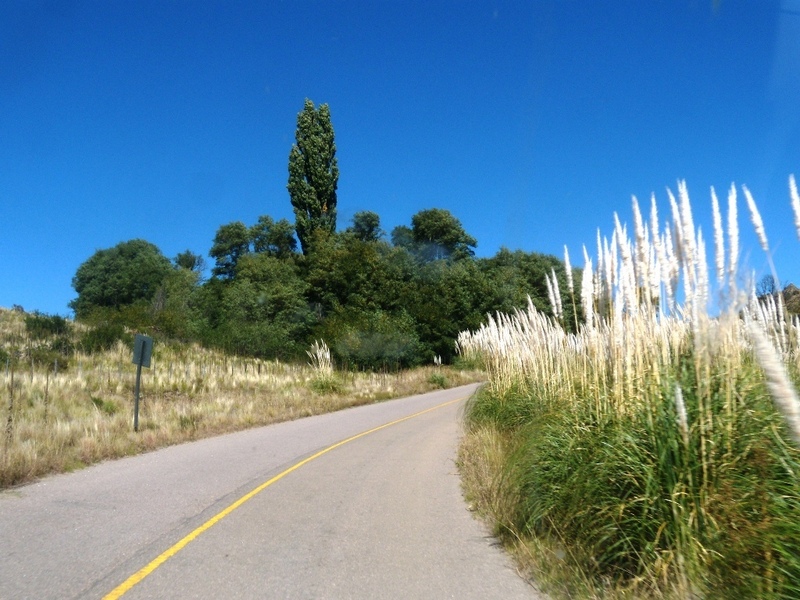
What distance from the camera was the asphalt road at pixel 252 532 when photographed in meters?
5.93

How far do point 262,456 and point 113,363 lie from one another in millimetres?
19377

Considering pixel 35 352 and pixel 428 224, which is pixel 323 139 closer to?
pixel 428 224

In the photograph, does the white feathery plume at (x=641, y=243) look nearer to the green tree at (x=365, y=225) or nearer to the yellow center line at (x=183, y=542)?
the yellow center line at (x=183, y=542)

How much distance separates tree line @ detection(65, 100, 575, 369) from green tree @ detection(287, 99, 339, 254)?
0.30 feet

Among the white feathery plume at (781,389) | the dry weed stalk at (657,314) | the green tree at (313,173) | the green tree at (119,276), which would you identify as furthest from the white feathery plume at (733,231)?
the green tree at (119,276)

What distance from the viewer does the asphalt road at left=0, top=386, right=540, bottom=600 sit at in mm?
5930

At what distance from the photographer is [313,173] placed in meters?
57.8

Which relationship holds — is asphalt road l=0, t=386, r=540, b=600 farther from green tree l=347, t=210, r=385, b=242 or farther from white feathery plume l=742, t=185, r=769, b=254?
green tree l=347, t=210, r=385, b=242

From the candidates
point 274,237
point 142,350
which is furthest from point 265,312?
point 142,350

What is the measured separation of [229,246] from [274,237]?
694 cm

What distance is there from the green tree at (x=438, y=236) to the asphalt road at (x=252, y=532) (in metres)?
68.3

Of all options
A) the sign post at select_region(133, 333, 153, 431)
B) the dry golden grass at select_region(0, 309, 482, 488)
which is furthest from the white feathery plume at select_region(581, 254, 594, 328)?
the sign post at select_region(133, 333, 153, 431)

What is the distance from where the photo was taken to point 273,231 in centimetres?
7819

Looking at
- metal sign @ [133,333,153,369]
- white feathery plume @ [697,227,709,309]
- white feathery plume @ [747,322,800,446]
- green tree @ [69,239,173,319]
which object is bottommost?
white feathery plume @ [747,322,800,446]
